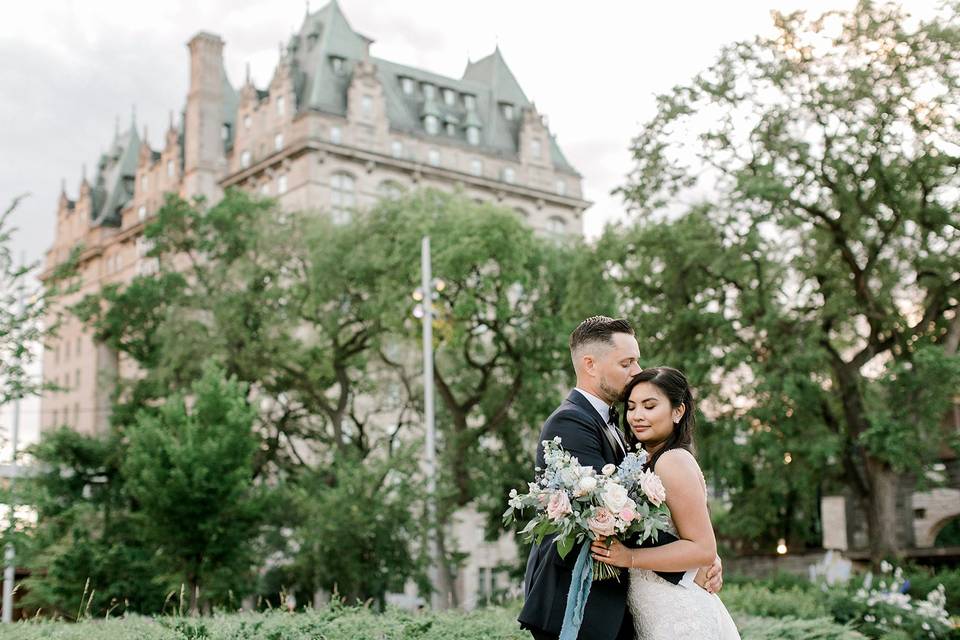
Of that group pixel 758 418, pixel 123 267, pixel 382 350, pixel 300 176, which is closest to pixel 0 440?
pixel 758 418

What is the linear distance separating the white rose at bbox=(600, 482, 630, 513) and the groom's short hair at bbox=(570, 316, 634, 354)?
3.60ft

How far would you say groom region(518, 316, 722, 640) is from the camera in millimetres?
6152

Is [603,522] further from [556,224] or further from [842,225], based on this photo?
[556,224]

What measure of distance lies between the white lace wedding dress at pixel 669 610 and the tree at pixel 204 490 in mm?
21683

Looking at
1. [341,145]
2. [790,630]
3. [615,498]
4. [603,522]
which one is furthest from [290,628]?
[341,145]

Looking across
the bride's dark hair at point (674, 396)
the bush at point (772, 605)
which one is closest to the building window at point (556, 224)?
the bush at point (772, 605)

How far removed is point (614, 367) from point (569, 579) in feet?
3.83

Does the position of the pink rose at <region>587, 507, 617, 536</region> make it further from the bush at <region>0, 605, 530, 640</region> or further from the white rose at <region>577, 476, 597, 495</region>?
the bush at <region>0, 605, 530, 640</region>

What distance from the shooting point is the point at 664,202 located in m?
29.5

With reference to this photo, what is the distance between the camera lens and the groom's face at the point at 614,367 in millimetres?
6570

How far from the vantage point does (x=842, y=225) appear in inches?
1110

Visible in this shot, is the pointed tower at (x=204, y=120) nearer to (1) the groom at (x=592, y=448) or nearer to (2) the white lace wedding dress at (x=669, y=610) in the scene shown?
(1) the groom at (x=592, y=448)

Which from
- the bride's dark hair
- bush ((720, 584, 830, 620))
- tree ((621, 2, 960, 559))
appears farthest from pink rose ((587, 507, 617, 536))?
tree ((621, 2, 960, 559))

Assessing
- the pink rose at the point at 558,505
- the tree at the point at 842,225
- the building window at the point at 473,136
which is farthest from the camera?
the building window at the point at 473,136
